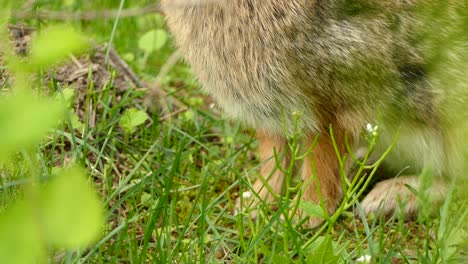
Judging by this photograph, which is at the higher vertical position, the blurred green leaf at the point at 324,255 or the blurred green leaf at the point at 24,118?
the blurred green leaf at the point at 24,118

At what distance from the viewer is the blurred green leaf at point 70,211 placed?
0.74m

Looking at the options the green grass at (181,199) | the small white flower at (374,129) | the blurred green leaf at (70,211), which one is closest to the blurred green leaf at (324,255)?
the green grass at (181,199)

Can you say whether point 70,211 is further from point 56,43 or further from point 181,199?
point 181,199

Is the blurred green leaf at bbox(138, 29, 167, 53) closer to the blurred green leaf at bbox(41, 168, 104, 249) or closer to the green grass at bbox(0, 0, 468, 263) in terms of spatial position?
the green grass at bbox(0, 0, 468, 263)

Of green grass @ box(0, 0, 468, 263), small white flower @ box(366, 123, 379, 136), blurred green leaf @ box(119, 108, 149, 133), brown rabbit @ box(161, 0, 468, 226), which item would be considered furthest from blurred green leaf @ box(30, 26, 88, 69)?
blurred green leaf @ box(119, 108, 149, 133)

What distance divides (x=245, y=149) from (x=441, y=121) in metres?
0.92

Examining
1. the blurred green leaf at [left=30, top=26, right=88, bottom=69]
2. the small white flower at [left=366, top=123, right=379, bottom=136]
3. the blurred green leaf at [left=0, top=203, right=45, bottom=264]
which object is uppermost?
the blurred green leaf at [left=30, top=26, right=88, bottom=69]

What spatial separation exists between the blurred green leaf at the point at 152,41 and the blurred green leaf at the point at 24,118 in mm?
2854

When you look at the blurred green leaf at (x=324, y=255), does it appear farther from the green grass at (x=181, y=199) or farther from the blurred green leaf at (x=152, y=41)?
the blurred green leaf at (x=152, y=41)

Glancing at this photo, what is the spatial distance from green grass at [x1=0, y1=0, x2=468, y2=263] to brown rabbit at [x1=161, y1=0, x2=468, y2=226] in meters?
0.20

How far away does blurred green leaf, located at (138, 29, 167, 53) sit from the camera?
3.59 meters

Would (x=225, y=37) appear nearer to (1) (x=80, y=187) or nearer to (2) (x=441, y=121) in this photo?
(2) (x=441, y=121)

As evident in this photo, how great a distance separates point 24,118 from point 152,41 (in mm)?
2896

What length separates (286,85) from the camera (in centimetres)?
238
